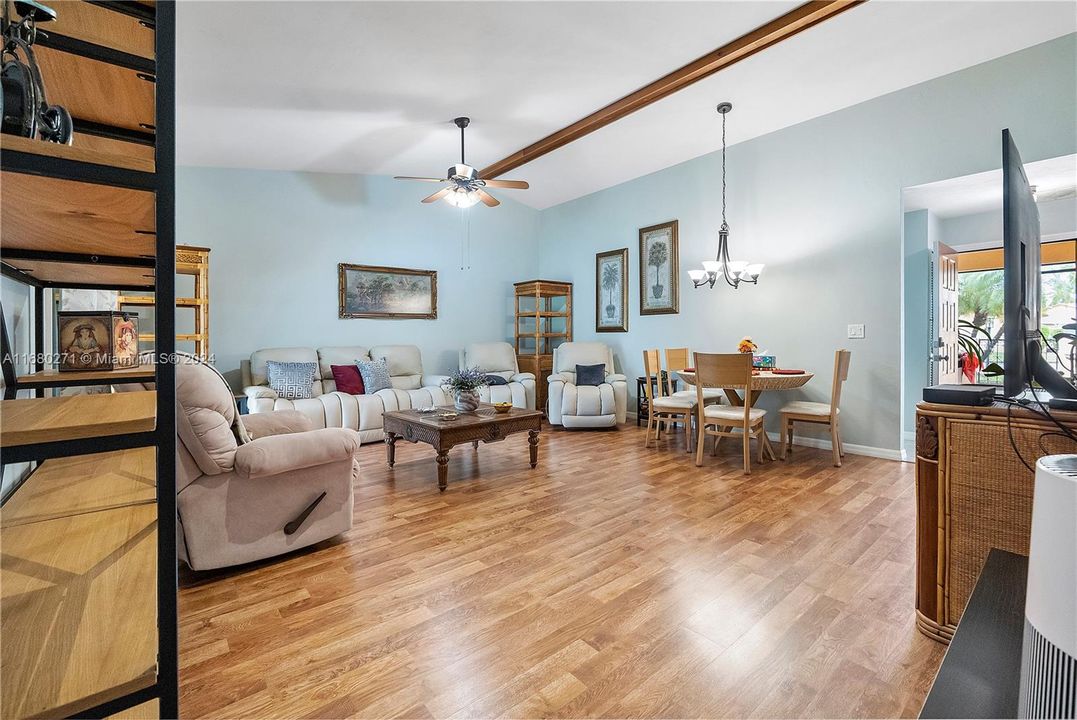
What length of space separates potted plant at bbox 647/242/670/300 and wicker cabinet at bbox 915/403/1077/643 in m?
4.38

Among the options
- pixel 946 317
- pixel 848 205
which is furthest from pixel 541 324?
pixel 946 317

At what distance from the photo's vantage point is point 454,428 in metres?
3.37

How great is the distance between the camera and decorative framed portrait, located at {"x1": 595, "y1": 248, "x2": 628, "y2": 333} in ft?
21.1

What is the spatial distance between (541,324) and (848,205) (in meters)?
3.82

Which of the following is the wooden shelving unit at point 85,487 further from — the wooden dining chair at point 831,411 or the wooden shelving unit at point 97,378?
the wooden dining chair at point 831,411

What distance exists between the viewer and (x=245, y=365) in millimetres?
5180

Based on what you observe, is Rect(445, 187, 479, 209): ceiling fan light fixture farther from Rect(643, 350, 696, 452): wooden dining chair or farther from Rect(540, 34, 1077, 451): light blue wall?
Rect(540, 34, 1077, 451): light blue wall

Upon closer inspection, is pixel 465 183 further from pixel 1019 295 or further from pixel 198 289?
pixel 1019 295

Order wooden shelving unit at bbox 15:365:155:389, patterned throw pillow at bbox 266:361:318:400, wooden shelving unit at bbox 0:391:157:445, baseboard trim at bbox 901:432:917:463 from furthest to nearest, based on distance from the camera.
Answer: patterned throw pillow at bbox 266:361:318:400 → baseboard trim at bbox 901:432:917:463 → wooden shelving unit at bbox 15:365:155:389 → wooden shelving unit at bbox 0:391:157:445

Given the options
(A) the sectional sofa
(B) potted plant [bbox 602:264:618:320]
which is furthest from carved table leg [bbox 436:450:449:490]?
(B) potted plant [bbox 602:264:618:320]

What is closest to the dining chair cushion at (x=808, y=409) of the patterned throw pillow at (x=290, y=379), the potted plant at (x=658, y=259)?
the potted plant at (x=658, y=259)

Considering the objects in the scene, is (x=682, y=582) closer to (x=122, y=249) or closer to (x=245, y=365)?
(x=122, y=249)

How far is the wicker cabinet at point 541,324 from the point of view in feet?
22.2

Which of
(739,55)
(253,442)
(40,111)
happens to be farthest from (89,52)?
(739,55)
